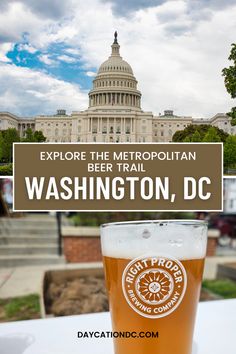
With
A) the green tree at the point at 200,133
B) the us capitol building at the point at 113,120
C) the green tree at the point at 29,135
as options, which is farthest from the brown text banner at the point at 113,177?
the green tree at the point at 200,133

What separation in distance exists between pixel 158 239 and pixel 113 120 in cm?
505

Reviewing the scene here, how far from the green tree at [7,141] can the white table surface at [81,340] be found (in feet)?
4.47

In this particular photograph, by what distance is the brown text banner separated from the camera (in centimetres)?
88

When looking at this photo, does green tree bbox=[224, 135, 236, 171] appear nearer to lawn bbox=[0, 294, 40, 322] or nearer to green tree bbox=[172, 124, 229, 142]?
green tree bbox=[172, 124, 229, 142]

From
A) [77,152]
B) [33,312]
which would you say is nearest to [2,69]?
[77,152]

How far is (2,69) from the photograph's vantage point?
1.10 m

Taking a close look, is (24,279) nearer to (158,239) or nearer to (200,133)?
(200,133)

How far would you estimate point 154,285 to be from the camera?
8.1 inches

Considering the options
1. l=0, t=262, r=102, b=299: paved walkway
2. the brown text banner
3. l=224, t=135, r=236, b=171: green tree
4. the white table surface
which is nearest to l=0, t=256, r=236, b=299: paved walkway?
l=0, t=262, r=102, b=299: paved walkway

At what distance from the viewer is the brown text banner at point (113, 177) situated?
879mm

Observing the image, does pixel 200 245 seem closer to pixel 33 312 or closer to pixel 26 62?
pixel 26 62

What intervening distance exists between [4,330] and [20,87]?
94 cm

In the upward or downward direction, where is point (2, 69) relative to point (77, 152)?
upward

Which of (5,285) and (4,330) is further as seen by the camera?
(5,285)
